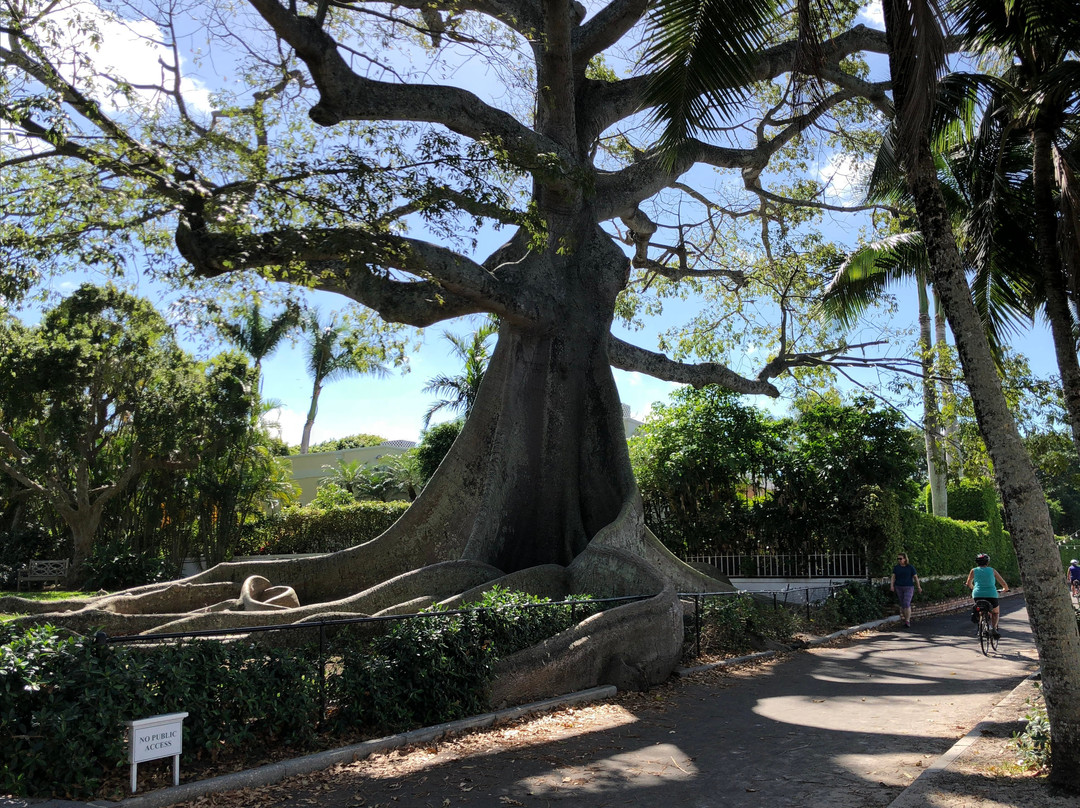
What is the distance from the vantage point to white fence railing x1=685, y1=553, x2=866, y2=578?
20.0 m

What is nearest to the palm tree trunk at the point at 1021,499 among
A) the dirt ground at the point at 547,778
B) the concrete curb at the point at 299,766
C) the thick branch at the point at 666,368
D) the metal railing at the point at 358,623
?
the dirt ground at the point at 547,778

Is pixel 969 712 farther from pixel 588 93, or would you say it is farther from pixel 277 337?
pixel 277 337

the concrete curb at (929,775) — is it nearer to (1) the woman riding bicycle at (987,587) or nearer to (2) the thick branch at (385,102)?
(1) the woman riding bicycle at (987,587)

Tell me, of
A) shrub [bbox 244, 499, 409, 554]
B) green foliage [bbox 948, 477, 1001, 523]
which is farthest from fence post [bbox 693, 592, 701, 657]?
green foliage [bbox 948, 477, 1001, 523]

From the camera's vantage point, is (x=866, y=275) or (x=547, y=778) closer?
(x=547, y=778)

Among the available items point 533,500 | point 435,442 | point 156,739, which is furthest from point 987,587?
point 435,442

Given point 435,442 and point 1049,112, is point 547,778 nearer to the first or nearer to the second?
point 1049,112

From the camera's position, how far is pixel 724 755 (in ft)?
22.2

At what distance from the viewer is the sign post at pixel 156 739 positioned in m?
5.21

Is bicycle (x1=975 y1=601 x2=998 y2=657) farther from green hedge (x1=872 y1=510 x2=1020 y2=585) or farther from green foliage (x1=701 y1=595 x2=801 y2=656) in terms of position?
green hedge (x1=872 y1=510 x2=1020 y2=585)

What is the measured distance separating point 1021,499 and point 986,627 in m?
9.33

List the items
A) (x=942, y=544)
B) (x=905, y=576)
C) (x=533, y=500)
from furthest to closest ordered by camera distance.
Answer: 1. (x=942, y=544)
2. (x=905, y=576)
3. (x=533, y=500)

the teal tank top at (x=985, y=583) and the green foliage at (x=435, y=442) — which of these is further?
the green foliage at (x=435, y=442)

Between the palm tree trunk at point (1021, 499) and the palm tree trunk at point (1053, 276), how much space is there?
4132 mm
